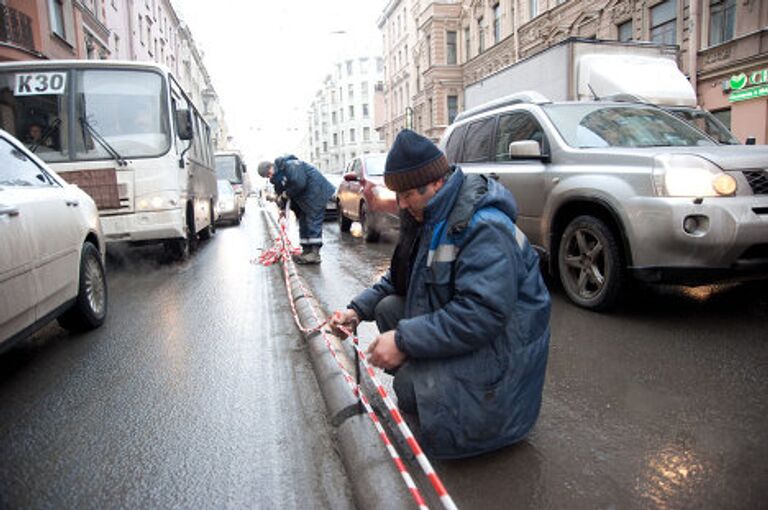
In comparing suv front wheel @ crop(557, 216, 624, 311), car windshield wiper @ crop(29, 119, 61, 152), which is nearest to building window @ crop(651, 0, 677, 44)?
suv front wheel @ crop(557, 216, 624, 311)

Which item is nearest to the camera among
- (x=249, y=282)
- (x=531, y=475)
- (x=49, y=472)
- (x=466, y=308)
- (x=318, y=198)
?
(x=466, y=308)

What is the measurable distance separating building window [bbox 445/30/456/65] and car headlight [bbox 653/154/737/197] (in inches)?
1616

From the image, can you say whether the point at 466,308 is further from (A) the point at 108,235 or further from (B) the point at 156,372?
(A) the point at 108,235

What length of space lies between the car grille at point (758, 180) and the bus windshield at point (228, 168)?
22.1 meters

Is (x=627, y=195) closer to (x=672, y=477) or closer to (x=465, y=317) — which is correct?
(x=672, y=477)

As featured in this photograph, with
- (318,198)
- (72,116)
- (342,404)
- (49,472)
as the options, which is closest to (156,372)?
(49,472)

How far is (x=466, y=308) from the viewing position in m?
2.06

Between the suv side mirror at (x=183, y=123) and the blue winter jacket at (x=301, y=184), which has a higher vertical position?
the suv side mirror at (x=183, y=123)

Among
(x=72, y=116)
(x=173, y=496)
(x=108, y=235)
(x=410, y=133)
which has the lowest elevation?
(x=173, y=496)

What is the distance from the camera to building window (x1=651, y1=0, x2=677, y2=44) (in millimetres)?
19250

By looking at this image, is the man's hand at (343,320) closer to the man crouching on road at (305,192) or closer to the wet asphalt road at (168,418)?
the wet asphalt road at (168,418)

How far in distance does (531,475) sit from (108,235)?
6987 millimetres

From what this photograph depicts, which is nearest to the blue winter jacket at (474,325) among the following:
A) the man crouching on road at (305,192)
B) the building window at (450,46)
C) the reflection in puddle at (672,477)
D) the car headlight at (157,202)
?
the reflection in puddle at (672,477)

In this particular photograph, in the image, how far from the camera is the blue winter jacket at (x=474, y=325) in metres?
2.08
